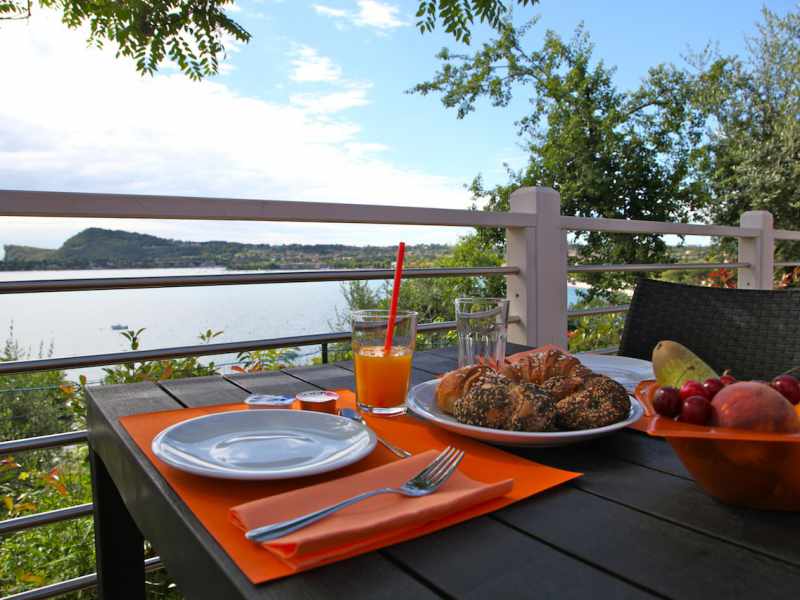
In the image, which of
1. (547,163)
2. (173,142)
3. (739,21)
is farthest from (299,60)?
(739,21)

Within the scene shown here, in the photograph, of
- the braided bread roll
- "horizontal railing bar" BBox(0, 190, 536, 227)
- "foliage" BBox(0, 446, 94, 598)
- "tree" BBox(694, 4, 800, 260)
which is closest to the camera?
the braided bread roll

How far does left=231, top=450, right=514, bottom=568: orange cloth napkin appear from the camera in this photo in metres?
0.48

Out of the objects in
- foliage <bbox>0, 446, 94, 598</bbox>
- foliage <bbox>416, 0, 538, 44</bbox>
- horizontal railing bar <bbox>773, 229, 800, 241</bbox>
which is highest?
foliage <bbox>416, 0, 538, 44</bbox>

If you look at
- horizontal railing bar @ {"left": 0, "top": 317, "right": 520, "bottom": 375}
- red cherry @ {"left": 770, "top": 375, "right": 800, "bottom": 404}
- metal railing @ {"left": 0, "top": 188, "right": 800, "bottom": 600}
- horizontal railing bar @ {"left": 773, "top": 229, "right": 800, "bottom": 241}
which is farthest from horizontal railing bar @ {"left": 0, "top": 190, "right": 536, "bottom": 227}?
horizontal railing bar @ {"left": 773, "top": 229, "right": 800, "bottom": 241}

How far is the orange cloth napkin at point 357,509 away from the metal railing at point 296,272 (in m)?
1.21

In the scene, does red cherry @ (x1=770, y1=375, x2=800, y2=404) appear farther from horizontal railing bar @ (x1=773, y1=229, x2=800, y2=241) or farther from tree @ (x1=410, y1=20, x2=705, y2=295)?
tree @ (x1=410, y1=20, x2=705, y2=295)

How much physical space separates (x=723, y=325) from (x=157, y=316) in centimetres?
226

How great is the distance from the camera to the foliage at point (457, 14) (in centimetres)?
402

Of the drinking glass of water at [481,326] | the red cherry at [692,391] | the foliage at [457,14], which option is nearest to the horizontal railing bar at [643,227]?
the drinking glass of water at [481,326]

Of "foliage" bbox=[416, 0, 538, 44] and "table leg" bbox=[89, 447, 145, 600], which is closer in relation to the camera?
"table leg" bbox=[89, 447, 145, 600]

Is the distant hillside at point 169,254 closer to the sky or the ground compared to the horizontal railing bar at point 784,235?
closer to the ground

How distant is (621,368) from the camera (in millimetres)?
1163

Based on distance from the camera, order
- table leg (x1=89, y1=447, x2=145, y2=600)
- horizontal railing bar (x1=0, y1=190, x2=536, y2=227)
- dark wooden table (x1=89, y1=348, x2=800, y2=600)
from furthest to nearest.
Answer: horizontal railing bar (x1=0, y1=190, x2=536, y2=227) → table leg (x1=89, y1=447, x2=145, y2=600) → dark wooden table (x1=89, y1=348, x2=800, y2=600)

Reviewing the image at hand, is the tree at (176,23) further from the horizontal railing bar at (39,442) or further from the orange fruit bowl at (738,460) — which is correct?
the orange fruit bowl at (738,460)
